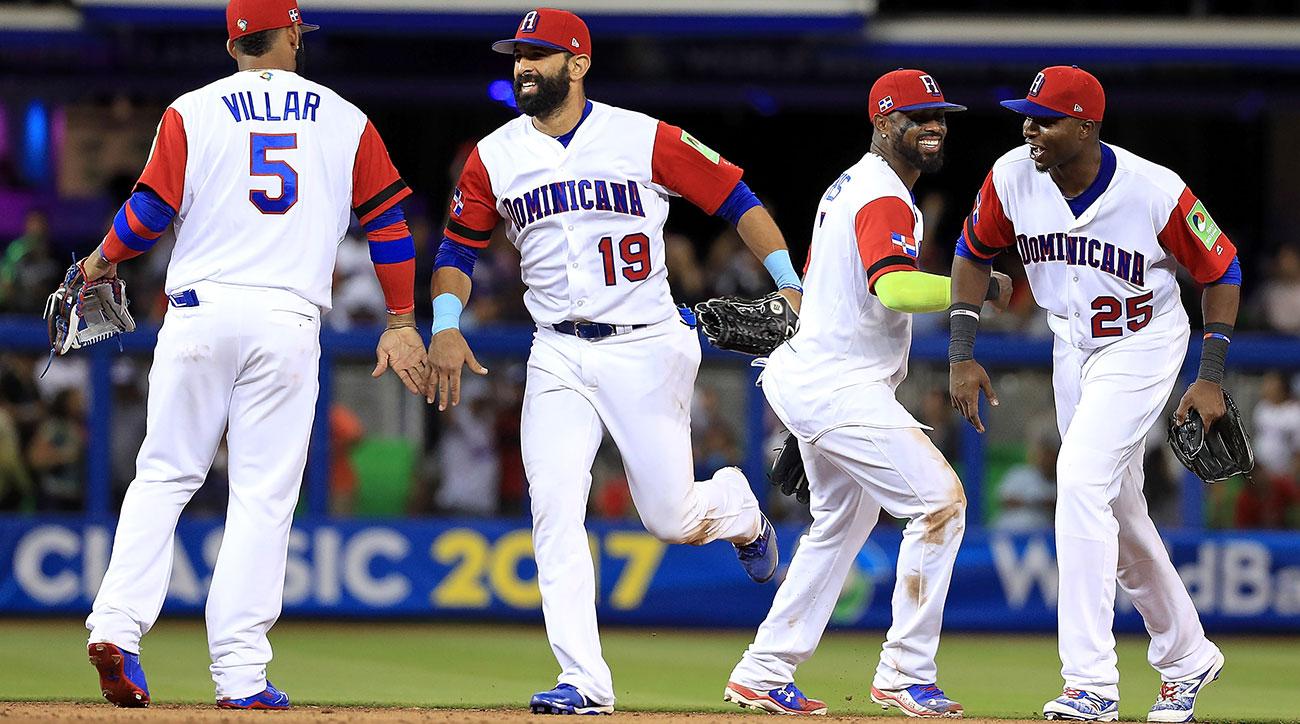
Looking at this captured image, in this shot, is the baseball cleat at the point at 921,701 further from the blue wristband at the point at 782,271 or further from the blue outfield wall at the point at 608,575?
the blue outfield wall at the point at 608,575

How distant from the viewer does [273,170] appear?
18.6ft

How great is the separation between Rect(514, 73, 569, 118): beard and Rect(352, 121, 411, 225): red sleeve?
1.57 ft

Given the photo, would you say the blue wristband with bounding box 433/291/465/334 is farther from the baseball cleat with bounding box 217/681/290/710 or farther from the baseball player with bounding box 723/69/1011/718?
the baseball cleat with bounding box 217/681/290/710

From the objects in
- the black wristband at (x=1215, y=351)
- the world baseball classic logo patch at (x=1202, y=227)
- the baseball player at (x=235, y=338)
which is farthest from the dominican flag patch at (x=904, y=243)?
the baseball player at (x=235, y=338)

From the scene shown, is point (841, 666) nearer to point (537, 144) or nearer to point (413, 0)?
point (537, 144)

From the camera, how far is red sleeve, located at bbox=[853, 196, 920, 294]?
561 centimetres

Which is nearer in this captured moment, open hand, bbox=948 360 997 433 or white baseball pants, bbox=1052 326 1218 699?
white baseball pants, bbox=1052 326 1218 699

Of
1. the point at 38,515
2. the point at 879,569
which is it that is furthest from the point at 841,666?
the point at 38,515

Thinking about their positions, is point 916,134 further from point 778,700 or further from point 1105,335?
point 778,700

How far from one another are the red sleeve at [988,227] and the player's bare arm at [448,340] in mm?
A: 1758

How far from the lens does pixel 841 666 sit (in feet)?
28.1

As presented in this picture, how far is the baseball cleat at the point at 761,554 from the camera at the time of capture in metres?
6.44

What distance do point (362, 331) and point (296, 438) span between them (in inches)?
189

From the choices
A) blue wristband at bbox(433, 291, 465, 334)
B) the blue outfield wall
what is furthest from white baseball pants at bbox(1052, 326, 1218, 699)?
the blue outfield wall
